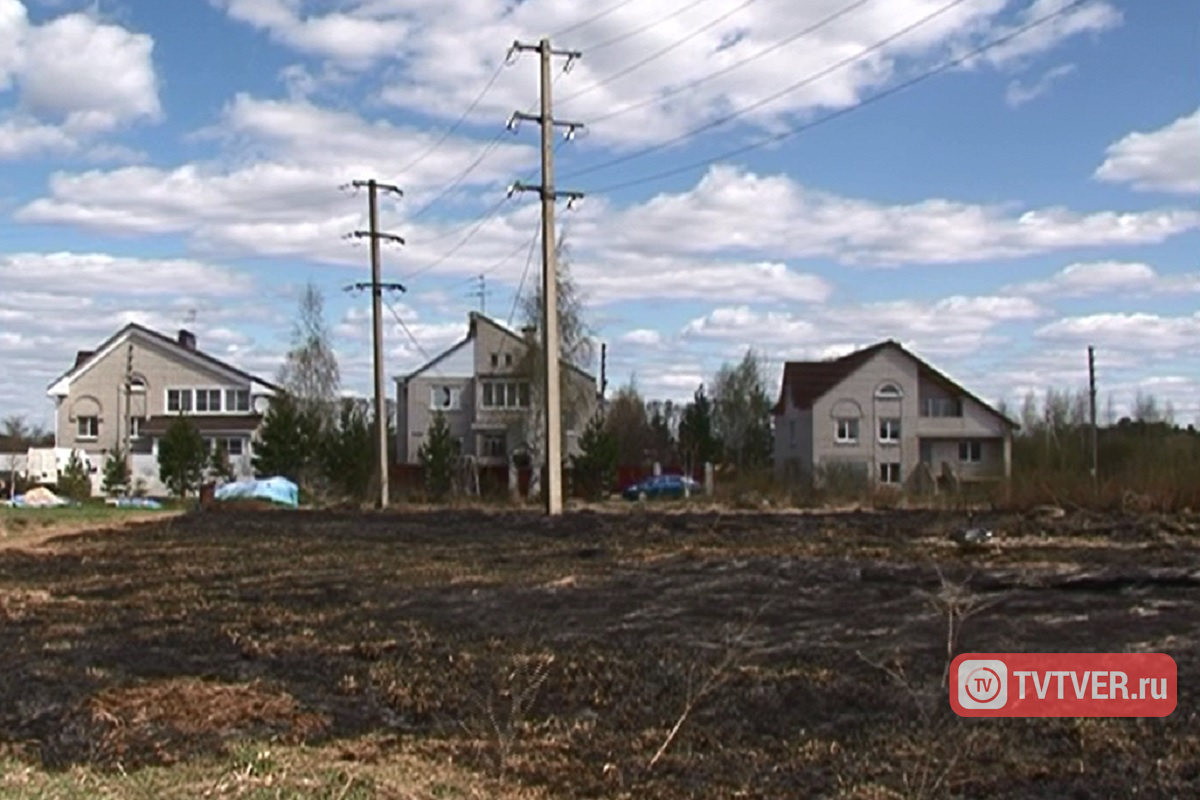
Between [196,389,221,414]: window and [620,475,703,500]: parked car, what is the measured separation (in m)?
22.9

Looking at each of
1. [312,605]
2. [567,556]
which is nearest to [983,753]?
[312,605]

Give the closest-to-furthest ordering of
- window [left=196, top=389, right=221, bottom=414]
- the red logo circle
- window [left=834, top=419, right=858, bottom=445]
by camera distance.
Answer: the red logo circle
window [left=834, top=419, right=858, bottom=445]
window [left=196, top=389, right=221, bottom=414]

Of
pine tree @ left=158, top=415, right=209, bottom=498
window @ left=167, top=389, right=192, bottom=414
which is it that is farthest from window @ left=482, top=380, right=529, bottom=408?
pine tree @ left=158, top=415, right=209, bottom=498

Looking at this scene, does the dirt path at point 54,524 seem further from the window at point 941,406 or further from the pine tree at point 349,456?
the window at point 941,406

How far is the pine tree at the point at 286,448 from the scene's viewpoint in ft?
196

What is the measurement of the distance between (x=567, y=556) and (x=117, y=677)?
9686 millimetres

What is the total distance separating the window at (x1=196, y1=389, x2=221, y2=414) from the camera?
7375cm

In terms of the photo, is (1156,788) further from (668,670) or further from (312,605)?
(312,605)

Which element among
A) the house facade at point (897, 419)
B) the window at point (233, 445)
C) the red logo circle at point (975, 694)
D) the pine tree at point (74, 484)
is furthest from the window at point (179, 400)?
the red logo circle at point (975, 694)

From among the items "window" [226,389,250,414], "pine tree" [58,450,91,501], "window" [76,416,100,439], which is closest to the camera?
"pine tree" [58,450,91,501]

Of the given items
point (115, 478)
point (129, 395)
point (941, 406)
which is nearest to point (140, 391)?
point (129, 395)

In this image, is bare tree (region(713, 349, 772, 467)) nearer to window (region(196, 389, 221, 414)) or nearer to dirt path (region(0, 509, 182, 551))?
window (region(196, 389, 221, 414))

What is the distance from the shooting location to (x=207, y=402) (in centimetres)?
7381

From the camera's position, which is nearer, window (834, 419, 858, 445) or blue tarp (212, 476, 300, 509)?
blue tarp (212, 476, 300, 509)
